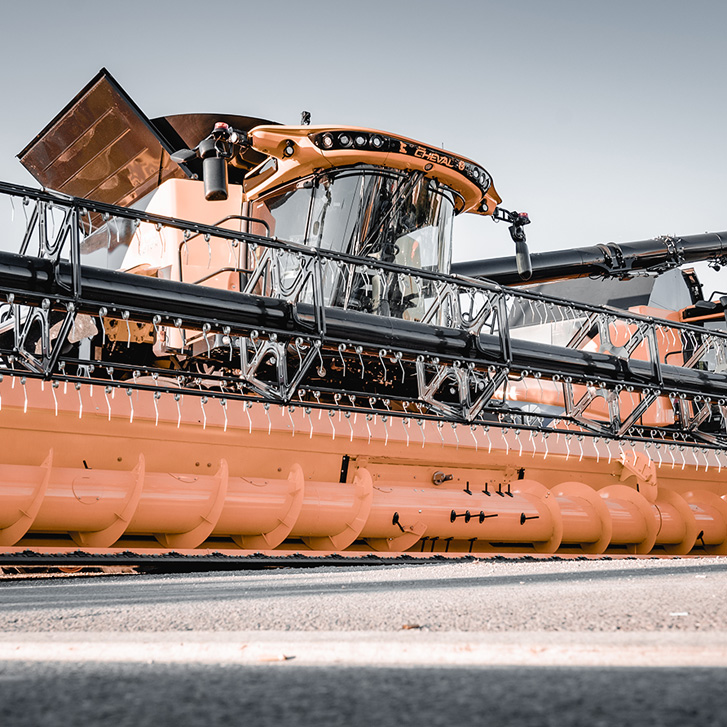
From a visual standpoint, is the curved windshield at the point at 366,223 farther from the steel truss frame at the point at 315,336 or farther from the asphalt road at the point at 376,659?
the asphalt road at the point at 376,659

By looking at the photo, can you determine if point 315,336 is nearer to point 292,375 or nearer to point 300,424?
point 300,424

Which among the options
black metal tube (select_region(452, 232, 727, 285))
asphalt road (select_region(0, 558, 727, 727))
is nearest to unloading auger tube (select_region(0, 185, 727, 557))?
asphalt road (select_region(0, 558, 727, 727))

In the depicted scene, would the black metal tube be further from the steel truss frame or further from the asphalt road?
the asphalt road

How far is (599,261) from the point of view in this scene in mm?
8414

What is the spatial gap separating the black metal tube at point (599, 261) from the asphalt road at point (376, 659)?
599 cm

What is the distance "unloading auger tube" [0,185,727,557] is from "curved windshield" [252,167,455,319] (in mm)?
42

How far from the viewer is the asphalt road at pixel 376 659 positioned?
81 cm

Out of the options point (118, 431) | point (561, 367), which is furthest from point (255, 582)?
point (561, 367)

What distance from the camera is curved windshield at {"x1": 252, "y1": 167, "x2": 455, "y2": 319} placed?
189 inches

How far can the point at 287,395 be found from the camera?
4016mm

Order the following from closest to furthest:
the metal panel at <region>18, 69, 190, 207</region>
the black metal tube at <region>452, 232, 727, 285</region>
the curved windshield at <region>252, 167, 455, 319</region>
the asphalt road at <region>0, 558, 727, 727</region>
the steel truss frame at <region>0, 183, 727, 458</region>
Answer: the asphalt road at <region>0, 558, 727, 727</region>, the steel truss frame at <region>0, 183, 727, 458</region>, the curved windshield at <region>252, 167, 455, 319</region>, the metal panel at <region>18, 69, 190, 207</region>, the black metal tube at <region>452, 232, 727, 285</region>

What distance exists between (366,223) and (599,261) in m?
4.30

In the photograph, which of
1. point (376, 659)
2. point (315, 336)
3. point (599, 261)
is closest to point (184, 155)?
point (315, 336)

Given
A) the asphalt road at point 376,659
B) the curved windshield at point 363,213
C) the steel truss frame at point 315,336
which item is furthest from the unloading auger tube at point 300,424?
the asphalt road at point 376,659
